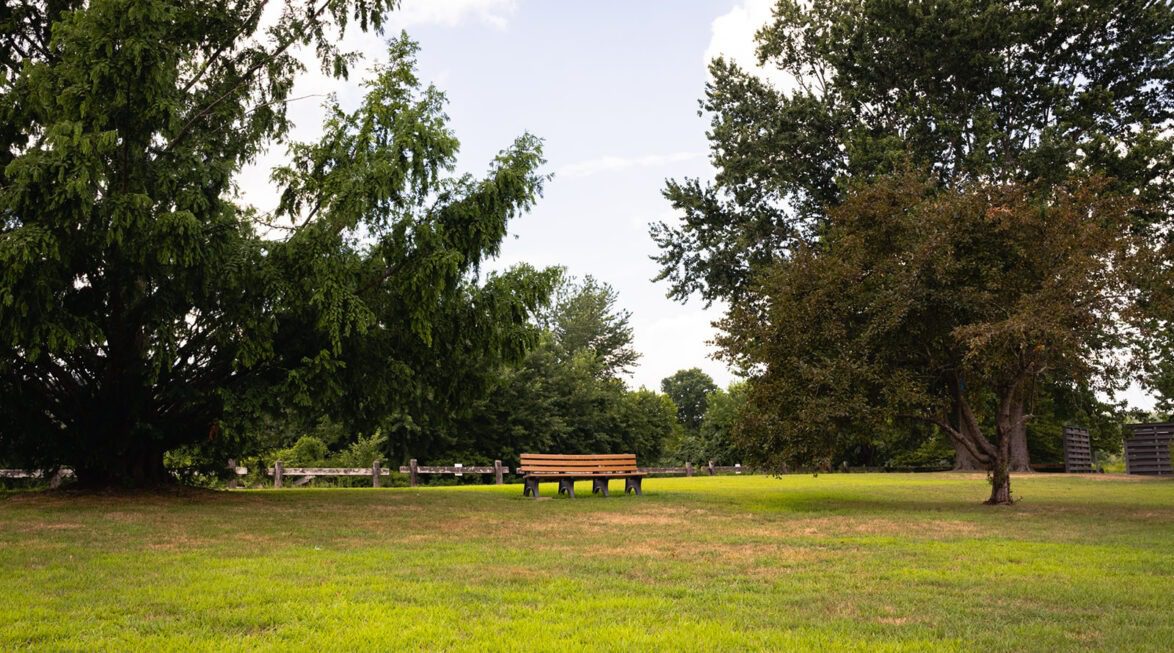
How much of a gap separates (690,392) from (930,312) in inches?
3303

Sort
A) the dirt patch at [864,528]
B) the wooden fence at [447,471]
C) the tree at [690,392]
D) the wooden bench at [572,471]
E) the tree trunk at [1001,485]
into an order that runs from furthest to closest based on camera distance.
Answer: the tree at [690,392], the wooden fence at [447,471], the wooden bench at [572,471], the tree trunk at [1001,485], the dirt patch at [864,528]

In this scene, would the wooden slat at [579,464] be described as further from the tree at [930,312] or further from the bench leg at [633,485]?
the tree at [930,312]

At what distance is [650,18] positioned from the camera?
56.5 ft

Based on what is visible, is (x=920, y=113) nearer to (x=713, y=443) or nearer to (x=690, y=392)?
(x=713, y=443)

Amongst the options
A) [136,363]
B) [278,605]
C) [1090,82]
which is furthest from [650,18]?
[1090,82]

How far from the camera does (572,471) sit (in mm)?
18266

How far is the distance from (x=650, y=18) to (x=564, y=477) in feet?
31.8

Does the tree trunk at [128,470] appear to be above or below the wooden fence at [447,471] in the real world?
above

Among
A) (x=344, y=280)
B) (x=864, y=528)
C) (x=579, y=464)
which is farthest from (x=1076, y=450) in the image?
(x=344, y=280)

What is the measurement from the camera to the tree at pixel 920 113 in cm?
2455

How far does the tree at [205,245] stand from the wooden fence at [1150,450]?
28.5 meters

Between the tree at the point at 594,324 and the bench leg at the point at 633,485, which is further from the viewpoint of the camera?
the tree at the point at 594,324

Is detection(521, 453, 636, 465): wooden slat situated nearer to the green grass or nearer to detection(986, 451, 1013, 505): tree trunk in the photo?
the green grass

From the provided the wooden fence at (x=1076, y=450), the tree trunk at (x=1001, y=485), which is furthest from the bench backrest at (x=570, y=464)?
the wooden fence at (x=1076, y=450)
